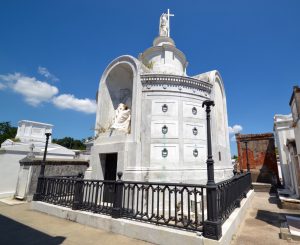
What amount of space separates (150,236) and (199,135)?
6125 mm

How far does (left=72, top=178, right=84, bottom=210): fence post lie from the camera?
6708mm

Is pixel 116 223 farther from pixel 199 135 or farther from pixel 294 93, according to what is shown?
pixel 294 93

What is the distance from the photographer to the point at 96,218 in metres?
5.91

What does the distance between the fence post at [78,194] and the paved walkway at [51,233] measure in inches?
21.7

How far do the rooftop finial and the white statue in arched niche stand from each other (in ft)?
27.6

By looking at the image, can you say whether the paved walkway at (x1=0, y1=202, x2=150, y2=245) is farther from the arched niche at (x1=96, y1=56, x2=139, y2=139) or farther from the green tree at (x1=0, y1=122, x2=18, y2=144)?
the green tree at (x1=0, y1=122, x2=18, y2=144)

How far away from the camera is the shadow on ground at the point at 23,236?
15.7 ft

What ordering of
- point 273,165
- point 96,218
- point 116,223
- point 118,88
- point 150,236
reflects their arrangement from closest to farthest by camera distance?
point 150,236 → point 116,223 → point 96,218 → point 118,88 → point 273,165

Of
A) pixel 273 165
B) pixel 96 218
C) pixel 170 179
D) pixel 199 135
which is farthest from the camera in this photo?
pixel 273 165

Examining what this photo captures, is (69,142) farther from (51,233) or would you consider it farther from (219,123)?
(51,233)

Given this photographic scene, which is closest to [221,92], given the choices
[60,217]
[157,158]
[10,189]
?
[157,158]

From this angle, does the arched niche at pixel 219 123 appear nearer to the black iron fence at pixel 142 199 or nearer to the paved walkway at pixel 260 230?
the paved walkway at pixel 260 230

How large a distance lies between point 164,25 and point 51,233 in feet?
51.8

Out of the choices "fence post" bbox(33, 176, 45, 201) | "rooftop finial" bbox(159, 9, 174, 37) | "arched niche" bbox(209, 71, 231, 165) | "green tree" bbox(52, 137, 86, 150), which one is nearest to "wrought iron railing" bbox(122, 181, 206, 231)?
"arched niche" bbox(209, 71, 231, 165)
